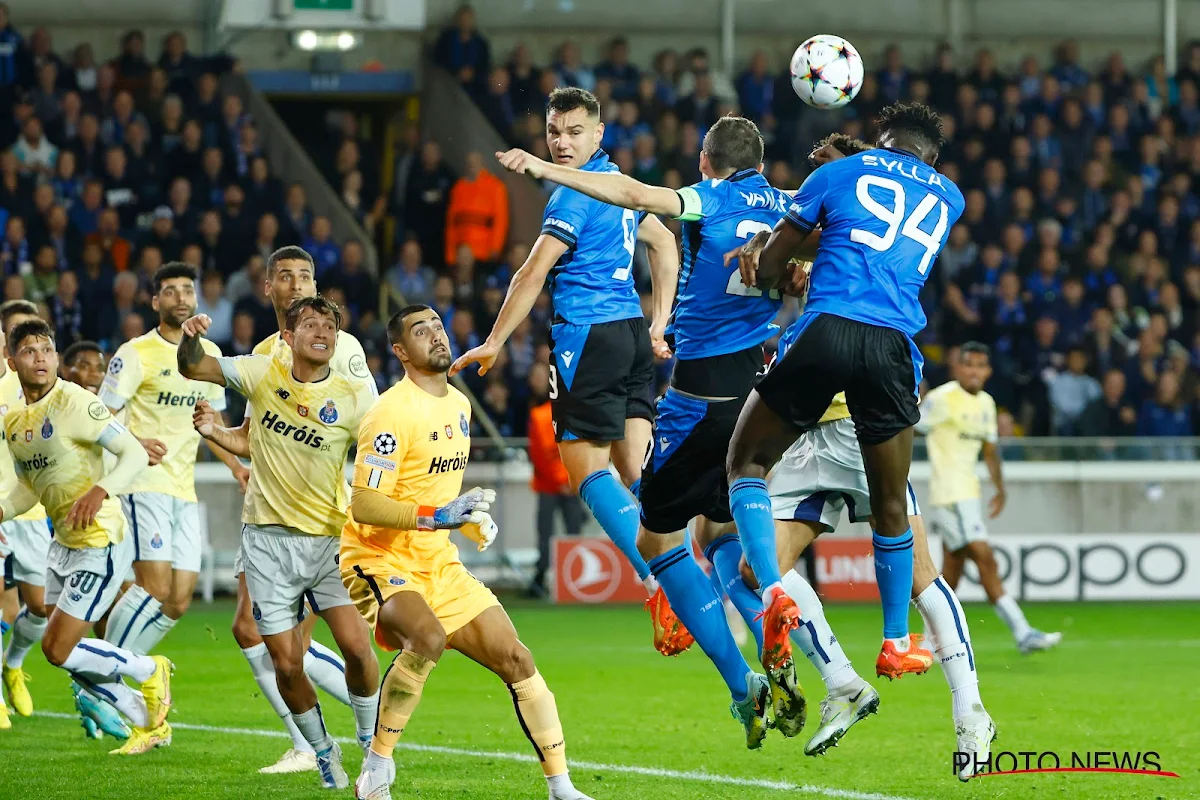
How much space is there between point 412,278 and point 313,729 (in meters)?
12.4

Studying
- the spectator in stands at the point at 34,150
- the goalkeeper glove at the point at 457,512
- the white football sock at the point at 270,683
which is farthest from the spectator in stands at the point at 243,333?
the goalkeeper glove at the point at 457,512

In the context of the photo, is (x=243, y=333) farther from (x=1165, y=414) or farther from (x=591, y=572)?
(x=1165, y=414)

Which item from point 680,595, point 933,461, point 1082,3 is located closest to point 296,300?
point 680,595

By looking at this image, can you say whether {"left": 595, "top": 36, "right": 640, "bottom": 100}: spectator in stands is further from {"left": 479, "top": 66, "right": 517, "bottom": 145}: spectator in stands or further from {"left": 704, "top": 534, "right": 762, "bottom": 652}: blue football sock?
{"left": 704, "top": 534, "right": 762, "bottom": 652}: blue football sock

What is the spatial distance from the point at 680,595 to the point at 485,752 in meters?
1.64

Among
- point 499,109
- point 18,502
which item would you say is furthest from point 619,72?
point 18,502

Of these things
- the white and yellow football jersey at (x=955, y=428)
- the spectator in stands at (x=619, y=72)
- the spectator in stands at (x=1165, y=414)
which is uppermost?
→ the spectator in stands at (x=619, y=72)

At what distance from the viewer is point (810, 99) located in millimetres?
7781

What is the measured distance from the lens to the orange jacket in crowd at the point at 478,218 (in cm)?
2022

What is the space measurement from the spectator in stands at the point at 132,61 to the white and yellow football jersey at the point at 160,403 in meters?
10.9

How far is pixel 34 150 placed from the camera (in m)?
19.1

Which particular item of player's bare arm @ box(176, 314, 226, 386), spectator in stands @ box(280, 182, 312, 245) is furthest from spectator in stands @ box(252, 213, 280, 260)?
player's bare arm @ box(176, 314, 226, 386)

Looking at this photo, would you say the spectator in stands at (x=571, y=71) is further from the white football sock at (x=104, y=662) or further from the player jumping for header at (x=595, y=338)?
the white football sock at (x=104, y=662)

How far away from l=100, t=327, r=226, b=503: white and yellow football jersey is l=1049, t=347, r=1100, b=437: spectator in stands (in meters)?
11.9
